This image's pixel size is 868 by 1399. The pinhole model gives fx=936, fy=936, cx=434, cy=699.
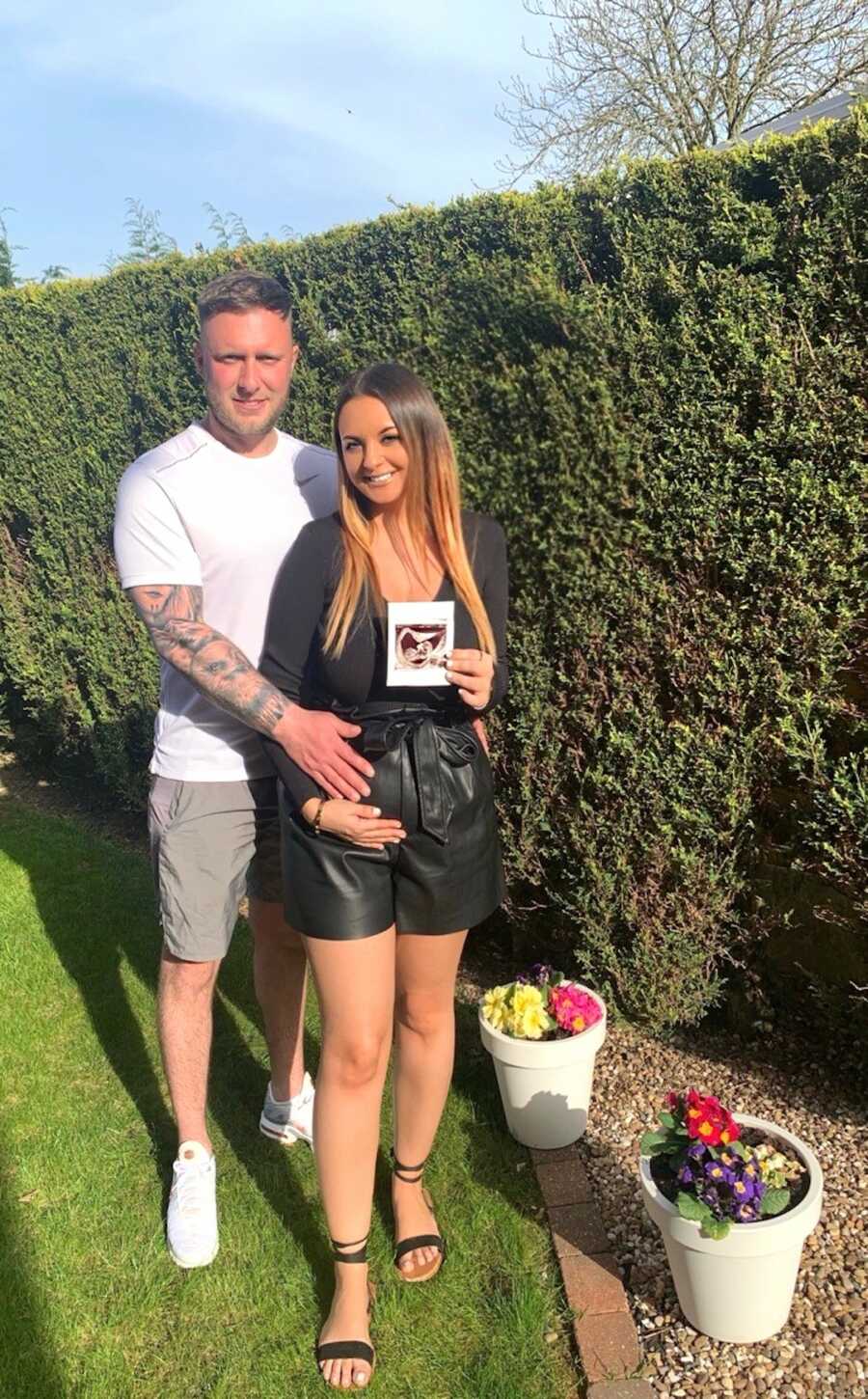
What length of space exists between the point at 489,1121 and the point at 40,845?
360 centimetres

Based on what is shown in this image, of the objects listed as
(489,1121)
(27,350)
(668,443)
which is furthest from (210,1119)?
(27,350)

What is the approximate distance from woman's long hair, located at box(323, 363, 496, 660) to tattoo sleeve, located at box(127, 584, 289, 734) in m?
0.21

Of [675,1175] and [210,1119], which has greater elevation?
[675,1175]

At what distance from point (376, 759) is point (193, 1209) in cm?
151

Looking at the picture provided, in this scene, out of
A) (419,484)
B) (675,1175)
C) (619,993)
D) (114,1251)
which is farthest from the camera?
(619,993)

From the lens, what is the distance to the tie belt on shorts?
81.1 inches

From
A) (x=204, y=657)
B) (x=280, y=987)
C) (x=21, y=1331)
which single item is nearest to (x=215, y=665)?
(x=204, y=657)

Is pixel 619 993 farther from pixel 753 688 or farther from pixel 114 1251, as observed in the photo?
pixel 114 1251

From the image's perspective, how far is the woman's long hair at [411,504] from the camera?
201 centimetres

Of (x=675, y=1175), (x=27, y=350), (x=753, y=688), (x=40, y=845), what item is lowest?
(x=40, y=845)

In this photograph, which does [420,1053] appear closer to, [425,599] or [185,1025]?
[185,1025]

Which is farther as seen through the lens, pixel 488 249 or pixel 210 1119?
pixel 488 249

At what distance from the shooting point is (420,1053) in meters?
2.34

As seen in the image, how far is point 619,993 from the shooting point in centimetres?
342
